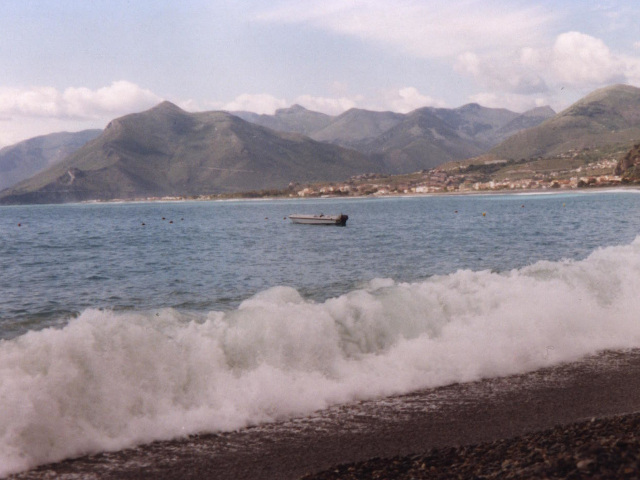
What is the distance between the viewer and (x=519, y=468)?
24.4 ft

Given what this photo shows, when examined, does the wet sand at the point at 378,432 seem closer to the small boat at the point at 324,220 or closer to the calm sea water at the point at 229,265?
the calm sea water at the point at 229,265

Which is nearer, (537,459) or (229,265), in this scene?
(537,459)

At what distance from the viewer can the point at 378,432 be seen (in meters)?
10.4

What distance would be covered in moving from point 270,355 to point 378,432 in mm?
4358

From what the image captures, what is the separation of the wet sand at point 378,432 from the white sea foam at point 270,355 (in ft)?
1.81

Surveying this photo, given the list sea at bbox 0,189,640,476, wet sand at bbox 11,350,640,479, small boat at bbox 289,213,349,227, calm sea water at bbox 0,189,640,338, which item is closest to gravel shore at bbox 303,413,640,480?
wet sand at bbox 11,350,640,479

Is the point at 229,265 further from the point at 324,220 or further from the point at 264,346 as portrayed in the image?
the point at 324,220

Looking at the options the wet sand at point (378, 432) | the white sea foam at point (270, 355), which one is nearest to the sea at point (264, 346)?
the white sea foam at point (270, 355)

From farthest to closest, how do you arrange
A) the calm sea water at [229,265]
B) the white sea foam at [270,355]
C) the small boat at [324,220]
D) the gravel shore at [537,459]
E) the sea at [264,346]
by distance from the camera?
1. the small boat at [324,220]
2. the calm sea water at [229,265]
3. the sea at [264,346]
4. the white sea foam at [270,355]
5. the gravel shore at [537,459]

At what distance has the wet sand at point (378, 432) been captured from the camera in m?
9.29

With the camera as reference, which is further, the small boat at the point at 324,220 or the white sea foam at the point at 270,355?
the small boat at the point at 324,220

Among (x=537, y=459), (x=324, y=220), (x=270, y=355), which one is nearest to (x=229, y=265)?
(x=270, y=355)

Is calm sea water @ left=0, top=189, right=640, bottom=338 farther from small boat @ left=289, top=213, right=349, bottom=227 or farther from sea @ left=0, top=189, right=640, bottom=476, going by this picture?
small boat @ left=289, top=213, right=349, bottom=227

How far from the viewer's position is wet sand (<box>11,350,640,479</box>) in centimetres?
929
